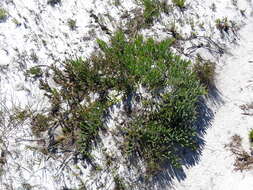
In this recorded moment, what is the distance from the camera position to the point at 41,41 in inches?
286

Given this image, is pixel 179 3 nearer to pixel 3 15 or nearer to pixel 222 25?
pixel 222 25

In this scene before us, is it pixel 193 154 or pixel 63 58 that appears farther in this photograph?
pixel 63 58

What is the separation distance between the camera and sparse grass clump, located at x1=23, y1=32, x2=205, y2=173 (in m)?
6.09

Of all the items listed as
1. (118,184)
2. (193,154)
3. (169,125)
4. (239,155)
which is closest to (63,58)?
(169,125)

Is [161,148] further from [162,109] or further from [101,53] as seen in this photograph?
[101,53]

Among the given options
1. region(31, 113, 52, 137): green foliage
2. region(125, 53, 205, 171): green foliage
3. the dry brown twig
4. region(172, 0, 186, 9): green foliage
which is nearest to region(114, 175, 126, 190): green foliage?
region(125, 53, 205, 171): green foliage

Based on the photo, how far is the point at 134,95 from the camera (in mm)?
6711

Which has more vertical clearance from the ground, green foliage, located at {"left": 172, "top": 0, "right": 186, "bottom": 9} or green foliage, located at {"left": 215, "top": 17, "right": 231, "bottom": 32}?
green foliage, located at {"left": 172, "top": 0, "right": 186, "bottom": 9}

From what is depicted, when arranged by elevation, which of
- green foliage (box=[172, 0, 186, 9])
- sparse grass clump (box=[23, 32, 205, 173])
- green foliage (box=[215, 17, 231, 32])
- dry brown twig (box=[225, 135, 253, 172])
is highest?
green foliage (box=[172, 0, 186, 9])

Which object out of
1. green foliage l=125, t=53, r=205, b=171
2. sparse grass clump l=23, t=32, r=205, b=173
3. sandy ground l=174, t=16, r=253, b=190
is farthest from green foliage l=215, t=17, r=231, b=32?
green foliage l=125, t=53, r=205, b=171

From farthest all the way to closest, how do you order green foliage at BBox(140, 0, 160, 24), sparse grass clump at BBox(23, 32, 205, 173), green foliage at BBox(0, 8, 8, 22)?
green foliage at BBox(140, 0, 160, 24) < green foliage at BBox(0, 8, 8, 22) < sparse grass clump at BBox(23, 32, 205, 173)

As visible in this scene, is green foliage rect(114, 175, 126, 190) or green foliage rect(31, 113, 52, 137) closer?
green foliage rect(114, 175, 126, 190)

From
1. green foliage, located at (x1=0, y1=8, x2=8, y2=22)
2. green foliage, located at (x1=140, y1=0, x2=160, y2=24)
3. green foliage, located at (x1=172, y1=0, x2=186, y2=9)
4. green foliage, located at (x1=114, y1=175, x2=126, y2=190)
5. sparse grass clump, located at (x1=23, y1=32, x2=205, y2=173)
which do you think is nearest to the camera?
green foliage, located at (x1=114, y1=175, x2=126, y2=190)

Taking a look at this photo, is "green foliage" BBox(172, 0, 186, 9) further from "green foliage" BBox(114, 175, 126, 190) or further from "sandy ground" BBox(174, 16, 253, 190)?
"green foliage" BBox(114, 175, 126, 190)
